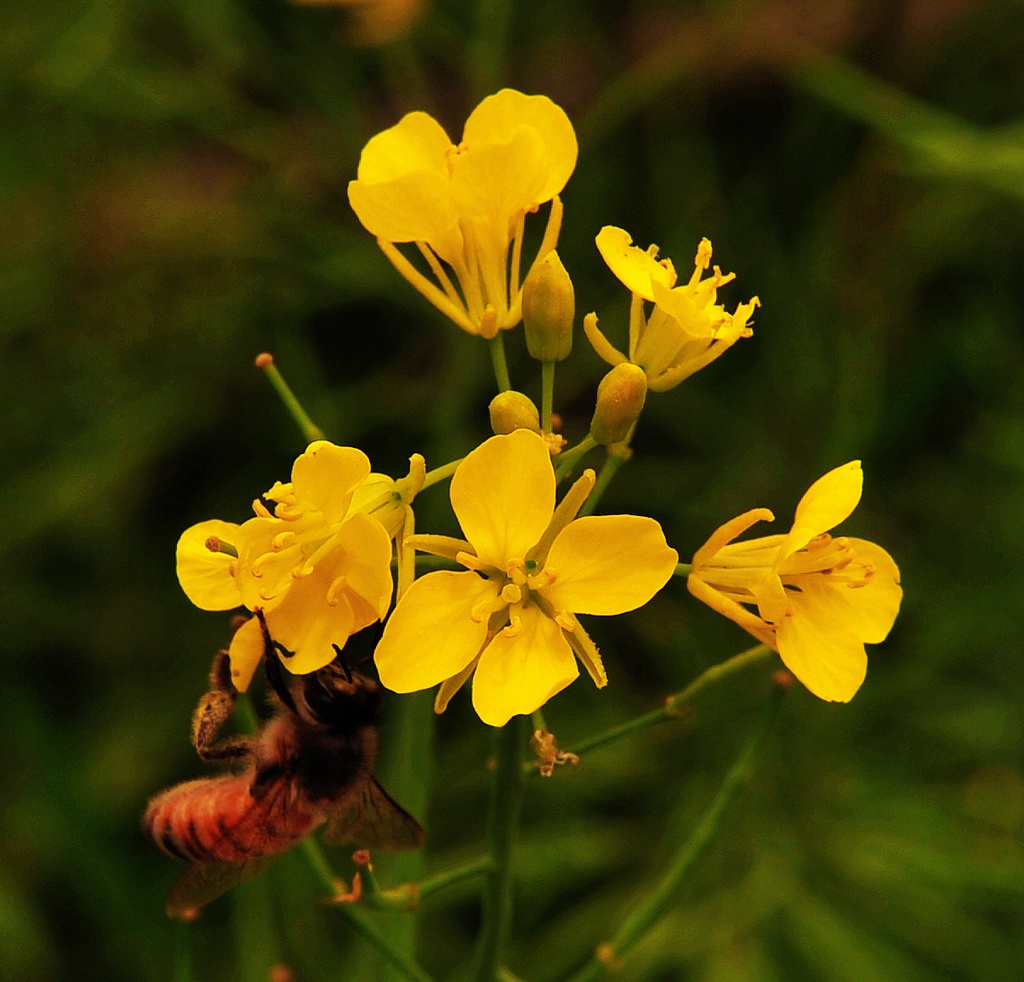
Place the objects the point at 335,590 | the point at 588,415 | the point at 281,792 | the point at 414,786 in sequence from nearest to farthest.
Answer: the point at 335,590, the point at 281,792, the point at 414,786, the point at 588,415

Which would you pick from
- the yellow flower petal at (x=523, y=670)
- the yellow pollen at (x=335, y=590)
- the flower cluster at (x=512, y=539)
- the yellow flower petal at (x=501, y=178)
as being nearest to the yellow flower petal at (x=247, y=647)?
the flower cluster at (x=512, y=539)

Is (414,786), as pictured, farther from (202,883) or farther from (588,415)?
(588,415)

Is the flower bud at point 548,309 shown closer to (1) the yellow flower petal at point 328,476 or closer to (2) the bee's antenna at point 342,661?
(1) the yellow flower petal at point 328,476

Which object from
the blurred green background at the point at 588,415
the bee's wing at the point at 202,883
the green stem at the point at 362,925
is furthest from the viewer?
the blurred green background at the point at 588,415

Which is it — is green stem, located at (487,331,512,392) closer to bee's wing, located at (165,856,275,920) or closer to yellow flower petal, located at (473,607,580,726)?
yellow flower petal, located at (473,607,580,726)

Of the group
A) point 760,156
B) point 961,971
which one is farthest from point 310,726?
point 760,156

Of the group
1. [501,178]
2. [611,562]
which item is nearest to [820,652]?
[611,562]

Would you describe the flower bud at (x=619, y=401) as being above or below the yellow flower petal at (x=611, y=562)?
above
